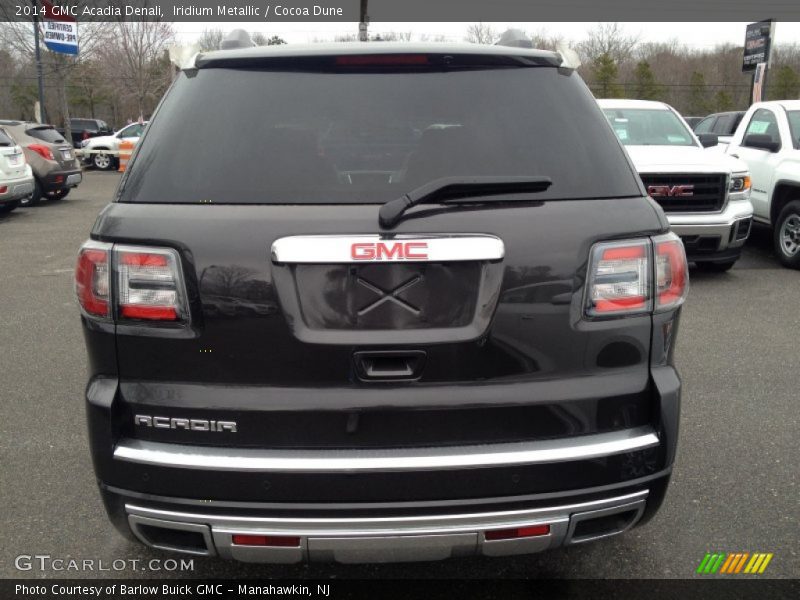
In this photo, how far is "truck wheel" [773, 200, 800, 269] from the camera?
8.38 m

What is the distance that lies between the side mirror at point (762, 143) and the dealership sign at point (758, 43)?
22859 millimetres

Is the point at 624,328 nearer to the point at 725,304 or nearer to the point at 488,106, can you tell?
the point at 488,106

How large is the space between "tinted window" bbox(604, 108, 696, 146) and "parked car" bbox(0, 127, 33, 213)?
417 inches

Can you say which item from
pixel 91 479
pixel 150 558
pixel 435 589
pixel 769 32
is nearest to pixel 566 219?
pixel 435 589

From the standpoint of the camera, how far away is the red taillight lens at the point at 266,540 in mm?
1968

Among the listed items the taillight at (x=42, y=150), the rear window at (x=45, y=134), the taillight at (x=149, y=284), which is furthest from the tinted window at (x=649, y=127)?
the rear window at (x=45, y=134)

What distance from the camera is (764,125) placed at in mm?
9391

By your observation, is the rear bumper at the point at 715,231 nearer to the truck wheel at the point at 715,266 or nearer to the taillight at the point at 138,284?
the truck wheel at the point at 715,266

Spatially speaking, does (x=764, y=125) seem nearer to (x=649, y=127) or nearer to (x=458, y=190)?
(x=649, y=127)

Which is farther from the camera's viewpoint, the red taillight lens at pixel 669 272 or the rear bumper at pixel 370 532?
the red taillight lens at pixel 669 272

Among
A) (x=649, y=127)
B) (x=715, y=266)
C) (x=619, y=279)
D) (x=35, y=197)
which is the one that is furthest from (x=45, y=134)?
(x=619, y=279)

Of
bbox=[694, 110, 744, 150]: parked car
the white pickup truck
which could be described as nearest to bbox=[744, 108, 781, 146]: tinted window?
the white pickup truck

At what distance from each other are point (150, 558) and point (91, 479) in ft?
2.66

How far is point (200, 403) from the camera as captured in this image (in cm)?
197
